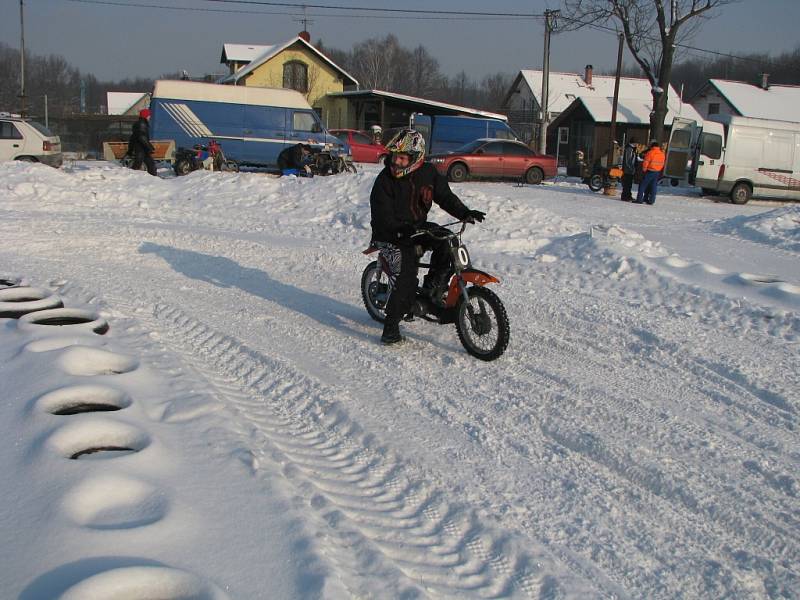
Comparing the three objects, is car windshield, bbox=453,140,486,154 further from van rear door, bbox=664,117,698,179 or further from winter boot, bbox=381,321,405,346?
winter boot, bbox=381,321,405,346

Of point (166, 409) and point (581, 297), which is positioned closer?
point (166, 409)

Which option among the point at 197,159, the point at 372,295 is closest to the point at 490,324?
the point at 372,295

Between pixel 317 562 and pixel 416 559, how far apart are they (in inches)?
17.3

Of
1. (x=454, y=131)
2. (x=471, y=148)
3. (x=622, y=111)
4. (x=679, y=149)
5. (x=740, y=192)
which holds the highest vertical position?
(x=622, y=111)

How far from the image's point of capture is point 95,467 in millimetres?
3334

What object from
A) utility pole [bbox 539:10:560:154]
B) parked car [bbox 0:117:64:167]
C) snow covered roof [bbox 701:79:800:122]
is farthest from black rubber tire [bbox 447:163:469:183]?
snow covered roof [bbox 701:79:800:122]

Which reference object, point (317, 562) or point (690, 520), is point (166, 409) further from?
point (690, 520)

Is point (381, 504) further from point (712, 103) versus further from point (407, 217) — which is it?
point (712, 103)

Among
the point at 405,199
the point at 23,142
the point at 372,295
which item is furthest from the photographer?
the point at 23,142

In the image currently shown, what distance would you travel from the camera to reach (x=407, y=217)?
19.9 ft

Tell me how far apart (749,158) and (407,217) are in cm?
1918

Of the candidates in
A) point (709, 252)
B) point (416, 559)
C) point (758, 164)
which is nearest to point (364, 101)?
point (758, 164)

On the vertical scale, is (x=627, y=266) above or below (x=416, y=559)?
above

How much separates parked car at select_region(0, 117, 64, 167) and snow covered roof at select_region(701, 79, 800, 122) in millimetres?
42044
